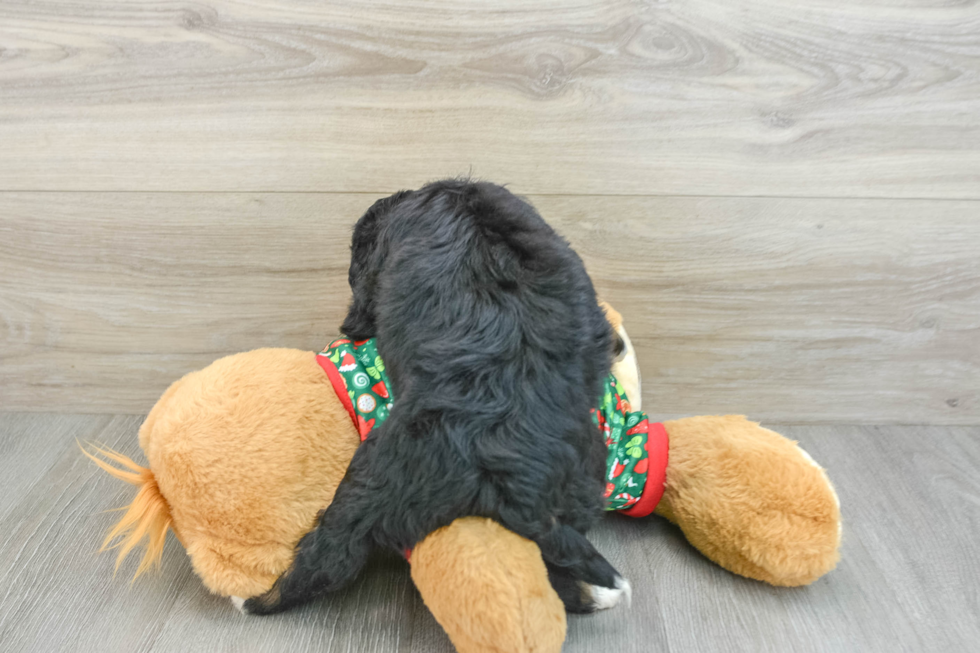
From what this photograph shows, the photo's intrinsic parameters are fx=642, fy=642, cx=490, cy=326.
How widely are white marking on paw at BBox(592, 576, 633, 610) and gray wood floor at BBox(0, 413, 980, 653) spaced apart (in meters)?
0.03

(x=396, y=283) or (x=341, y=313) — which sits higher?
(x=396, y=283)

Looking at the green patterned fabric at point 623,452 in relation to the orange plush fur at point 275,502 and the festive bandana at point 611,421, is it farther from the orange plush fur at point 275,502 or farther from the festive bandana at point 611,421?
the orange plush fur at point 275,502

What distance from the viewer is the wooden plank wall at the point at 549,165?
654mm

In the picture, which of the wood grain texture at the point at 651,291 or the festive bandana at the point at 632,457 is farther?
the wood grain texture at the point at 651,291

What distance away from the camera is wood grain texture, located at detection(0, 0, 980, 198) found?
0.65 metres

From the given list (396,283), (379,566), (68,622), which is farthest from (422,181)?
(68,622)

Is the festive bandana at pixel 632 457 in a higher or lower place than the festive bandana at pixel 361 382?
lower

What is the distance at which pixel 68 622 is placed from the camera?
0.55 meters

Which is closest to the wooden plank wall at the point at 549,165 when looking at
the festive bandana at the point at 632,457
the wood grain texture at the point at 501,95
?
the wood grain texture at the point at 501,95

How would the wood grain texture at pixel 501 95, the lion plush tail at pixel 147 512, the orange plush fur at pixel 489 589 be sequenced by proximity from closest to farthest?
the orange plush fur at pixel 489 589 → the lion plush tail at pixel 147 512 → the wood grain texture at pixel 501 95

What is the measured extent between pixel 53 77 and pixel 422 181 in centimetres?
40

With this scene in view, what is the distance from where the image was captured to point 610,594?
0.52m

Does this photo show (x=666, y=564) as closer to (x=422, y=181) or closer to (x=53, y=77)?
(x=422, y=181)

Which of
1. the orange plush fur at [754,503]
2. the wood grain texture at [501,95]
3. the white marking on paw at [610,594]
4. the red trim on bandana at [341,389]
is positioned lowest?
the white marking on paw at [610,594]
